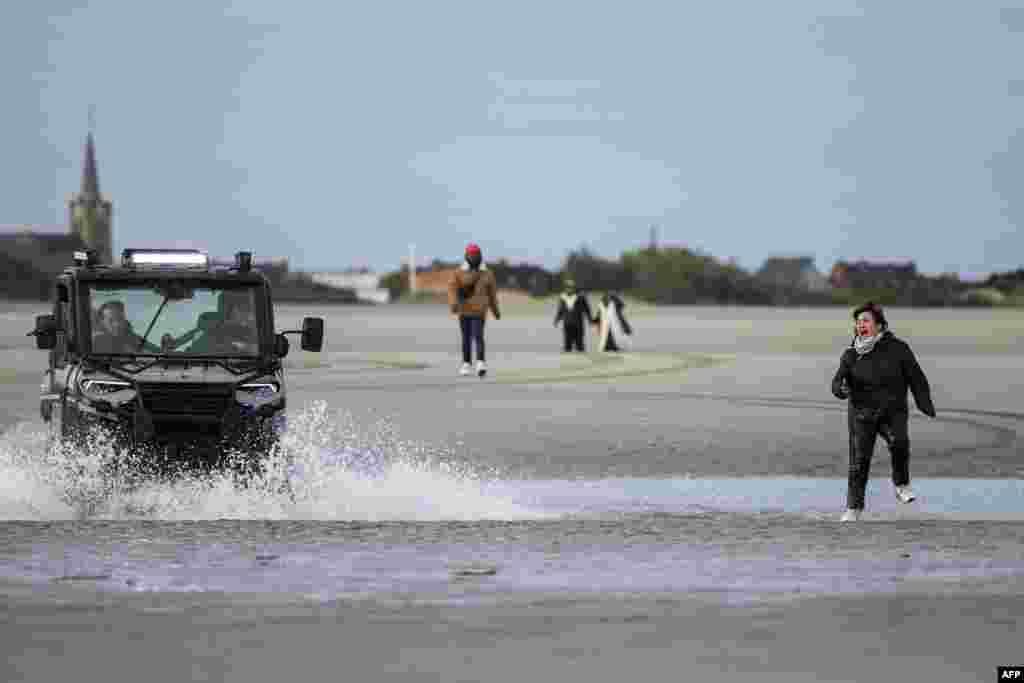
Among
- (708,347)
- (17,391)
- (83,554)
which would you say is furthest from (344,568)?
(708,347)

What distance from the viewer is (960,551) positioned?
11.5m

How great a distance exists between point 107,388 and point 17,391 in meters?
14.9

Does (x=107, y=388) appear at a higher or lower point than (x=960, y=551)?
higher

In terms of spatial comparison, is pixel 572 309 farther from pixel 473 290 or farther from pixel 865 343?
pixel 865 343

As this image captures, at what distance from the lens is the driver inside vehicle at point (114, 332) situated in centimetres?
1419

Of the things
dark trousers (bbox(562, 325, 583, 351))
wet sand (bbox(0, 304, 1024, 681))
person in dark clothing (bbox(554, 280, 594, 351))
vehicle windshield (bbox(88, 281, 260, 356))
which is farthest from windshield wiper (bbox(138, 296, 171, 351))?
dark trousers (bbox(562, 325, 583, 351))

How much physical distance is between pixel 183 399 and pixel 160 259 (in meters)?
1.64

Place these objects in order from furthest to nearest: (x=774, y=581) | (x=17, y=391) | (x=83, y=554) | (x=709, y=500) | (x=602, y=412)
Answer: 1. (x=17, y=391)
2. (x=602, y=412)
3. (x=709, y=500)
4. (x=83, y=554)
5. (x=774, y=581)

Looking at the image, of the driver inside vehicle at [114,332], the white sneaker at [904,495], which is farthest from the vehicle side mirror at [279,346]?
the white sneaker at [904,495]

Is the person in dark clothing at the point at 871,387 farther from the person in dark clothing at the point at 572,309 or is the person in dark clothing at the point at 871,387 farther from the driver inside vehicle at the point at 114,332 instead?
the person in dark clothing at the point at 572,309

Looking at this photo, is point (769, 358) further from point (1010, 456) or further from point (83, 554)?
point (83, 554)

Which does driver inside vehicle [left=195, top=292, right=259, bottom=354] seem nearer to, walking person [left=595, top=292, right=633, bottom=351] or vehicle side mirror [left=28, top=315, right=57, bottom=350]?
vehicle side mirror [left=28, top=315, right=57, bottom=350]

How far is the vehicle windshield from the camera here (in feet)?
46.8

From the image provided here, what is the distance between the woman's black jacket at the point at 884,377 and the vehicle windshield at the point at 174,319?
413cm
